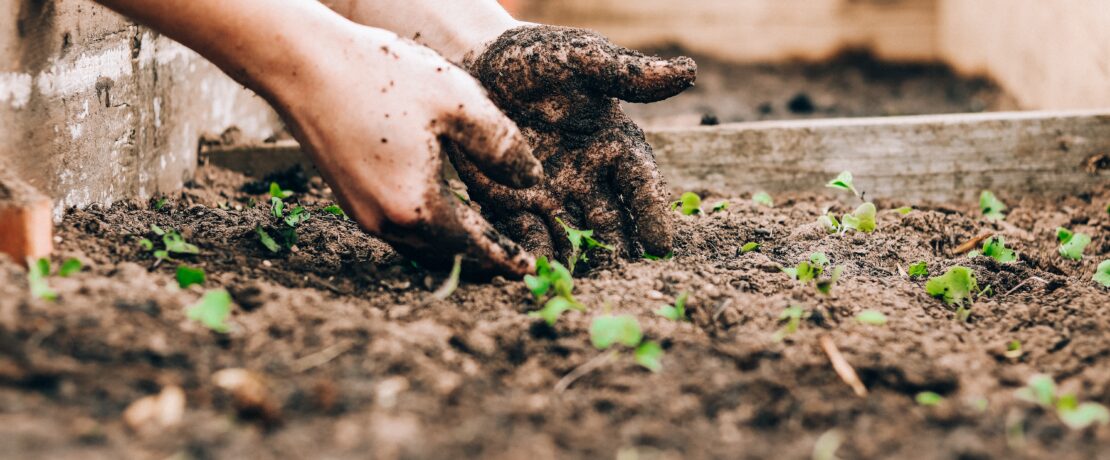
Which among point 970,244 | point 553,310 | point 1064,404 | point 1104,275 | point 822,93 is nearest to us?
point 1064,404

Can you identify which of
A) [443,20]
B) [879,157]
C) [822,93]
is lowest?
[879,157]

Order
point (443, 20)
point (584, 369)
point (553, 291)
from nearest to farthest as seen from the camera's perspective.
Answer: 1. point (584, 369)
2. point (553, 291)
3. point (443, 20)

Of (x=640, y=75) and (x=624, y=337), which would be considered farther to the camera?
(x=640, y=75)

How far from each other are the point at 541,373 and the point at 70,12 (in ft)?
4.34

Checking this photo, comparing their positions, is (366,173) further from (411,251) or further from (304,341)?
(304,341)

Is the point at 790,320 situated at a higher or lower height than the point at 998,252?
lower

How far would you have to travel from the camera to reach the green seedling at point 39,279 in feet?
3.99

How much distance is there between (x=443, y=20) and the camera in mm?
2031

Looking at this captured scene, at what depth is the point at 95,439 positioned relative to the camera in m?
0.97

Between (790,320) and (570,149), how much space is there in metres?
0.64

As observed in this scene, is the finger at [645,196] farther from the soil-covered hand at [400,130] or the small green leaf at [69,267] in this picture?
the small green leaf at [69,267]

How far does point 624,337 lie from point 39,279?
0.82m

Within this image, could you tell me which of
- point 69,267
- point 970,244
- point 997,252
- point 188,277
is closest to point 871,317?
point 997,252

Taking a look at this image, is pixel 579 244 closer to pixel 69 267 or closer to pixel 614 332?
pixel 614 332
